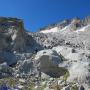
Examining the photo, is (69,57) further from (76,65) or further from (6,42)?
(6,42)

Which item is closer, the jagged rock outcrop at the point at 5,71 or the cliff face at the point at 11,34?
the jagged rock outcrop at the point at 5,71

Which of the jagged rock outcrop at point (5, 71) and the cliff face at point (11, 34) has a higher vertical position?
the cliff face at point (11, 34)

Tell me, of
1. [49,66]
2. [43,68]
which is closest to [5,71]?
[43,68]

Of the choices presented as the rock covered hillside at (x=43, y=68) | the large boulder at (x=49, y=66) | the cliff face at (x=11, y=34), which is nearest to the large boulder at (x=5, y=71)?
the rock covered hillside at (x=43, y=68)

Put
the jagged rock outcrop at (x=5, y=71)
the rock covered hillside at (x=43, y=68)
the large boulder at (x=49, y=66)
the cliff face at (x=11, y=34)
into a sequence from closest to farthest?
1. the rock covered hillside at (x=43, y=68)
2. the jagged rock outcrop at (x=5, y=71)
3. the large boulder at (x=49, y=66)
4. the cliff face at (x=11, y=34)

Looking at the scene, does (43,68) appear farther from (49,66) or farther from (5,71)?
(5,71)

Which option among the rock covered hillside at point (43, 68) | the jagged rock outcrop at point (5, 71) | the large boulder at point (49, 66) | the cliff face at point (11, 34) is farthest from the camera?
the cliff face at point (11, 34)

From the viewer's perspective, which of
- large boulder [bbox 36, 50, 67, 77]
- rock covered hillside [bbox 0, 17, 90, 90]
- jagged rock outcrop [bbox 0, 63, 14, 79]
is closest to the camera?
rock covered hillside [bbox 0, 17, 90, 90]

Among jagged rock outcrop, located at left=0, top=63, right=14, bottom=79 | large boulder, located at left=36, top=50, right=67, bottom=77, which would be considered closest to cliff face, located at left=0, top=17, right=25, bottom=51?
large boulder, located at left=36, top=50, right=67, bottom=77

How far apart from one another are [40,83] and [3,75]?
1.97 m

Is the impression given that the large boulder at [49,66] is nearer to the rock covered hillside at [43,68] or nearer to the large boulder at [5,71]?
the rock covered hillside at [43,68]

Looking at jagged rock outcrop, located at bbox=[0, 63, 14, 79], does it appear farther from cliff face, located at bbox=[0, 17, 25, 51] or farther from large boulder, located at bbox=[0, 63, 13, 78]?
cliff face, located at bbox=[0, 17, 25, 51]

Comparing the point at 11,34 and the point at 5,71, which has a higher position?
the point at 11,34

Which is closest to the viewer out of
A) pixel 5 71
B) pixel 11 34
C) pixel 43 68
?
pixel 5 71
